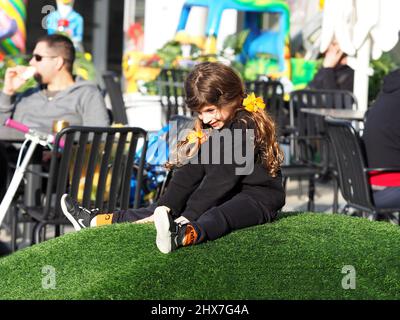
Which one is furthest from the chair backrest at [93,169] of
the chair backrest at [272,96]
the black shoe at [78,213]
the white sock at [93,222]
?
the chair backrest at [272,96]

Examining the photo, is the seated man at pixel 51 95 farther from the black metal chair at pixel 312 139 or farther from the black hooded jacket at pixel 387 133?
the black hooded jacket at pixel 387 133

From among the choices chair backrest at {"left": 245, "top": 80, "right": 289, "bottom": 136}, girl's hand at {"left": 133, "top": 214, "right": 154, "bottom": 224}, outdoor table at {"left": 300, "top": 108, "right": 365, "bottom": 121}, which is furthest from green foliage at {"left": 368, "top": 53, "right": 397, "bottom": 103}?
girl's hand at {"left": 133, "top": 214, "right": 154, "bottom": 224}

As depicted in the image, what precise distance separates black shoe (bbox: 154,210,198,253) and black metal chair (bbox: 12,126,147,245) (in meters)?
1.40

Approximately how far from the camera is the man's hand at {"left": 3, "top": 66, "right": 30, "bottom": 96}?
256 inches

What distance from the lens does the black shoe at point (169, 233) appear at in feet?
11.7

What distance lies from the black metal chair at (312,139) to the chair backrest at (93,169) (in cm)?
204

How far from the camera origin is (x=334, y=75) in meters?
10.1

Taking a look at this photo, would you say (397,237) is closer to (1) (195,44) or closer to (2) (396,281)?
(2) (396,281)

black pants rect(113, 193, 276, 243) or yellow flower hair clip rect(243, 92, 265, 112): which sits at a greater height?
yellow flower hair clip rect(243, 92, 265, 112)

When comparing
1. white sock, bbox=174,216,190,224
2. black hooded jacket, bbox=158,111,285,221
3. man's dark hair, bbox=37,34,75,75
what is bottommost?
white sock, bbox=174,216,190,224

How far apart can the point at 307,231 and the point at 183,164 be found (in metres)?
0.65

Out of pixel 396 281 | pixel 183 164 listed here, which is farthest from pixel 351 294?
pixel 183 164

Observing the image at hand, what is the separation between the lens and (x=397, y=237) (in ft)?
13.2

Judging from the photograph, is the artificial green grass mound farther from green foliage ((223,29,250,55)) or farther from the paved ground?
green foliage ((223,29,250,55))
